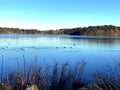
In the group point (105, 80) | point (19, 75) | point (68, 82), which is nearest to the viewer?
point (105, 80)

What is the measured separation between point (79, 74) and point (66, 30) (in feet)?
483

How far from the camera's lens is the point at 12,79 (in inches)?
342

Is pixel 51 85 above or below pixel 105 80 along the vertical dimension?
below

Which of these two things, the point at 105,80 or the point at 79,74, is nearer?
the point at 105,80

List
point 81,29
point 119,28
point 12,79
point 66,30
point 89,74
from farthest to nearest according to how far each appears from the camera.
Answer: point 66,30 < point 81,29 < point 119,28 < point 89,74 < point 12,79

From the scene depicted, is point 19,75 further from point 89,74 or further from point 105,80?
point 89,74

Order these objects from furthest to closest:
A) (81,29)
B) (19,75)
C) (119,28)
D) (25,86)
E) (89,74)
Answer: (81,29)
(119,28)
(89,74)
(19,75)
(25,86)

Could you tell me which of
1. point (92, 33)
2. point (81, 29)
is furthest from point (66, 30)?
point (92, 33)

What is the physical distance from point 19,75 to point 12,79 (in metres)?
0.65

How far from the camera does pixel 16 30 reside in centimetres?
14388

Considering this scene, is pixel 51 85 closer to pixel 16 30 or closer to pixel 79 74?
pixel 79 74

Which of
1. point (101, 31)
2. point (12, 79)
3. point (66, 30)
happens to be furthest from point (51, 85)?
point (66, 30)

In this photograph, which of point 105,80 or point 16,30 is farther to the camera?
point 16,30

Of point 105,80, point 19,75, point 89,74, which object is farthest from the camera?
point 89,74
